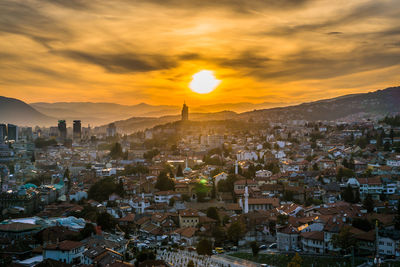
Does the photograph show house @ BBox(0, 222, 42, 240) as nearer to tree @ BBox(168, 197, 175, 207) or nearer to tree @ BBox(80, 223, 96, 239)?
tree @ BBox(80, 223, 96, 239)

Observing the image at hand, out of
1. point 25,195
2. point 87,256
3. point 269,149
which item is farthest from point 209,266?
point 269,149

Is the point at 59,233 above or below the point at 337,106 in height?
below

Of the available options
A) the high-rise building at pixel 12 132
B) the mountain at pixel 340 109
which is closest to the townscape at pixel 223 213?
the high-rise building at pixel 12 132

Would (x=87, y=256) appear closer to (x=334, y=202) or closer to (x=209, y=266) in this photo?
(x=209, y=266)

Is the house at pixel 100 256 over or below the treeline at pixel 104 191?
below

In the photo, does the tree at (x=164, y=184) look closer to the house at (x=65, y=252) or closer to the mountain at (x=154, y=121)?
the house at (x=65, y=252)

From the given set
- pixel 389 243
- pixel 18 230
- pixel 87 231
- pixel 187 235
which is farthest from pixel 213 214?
pixel 18 230
